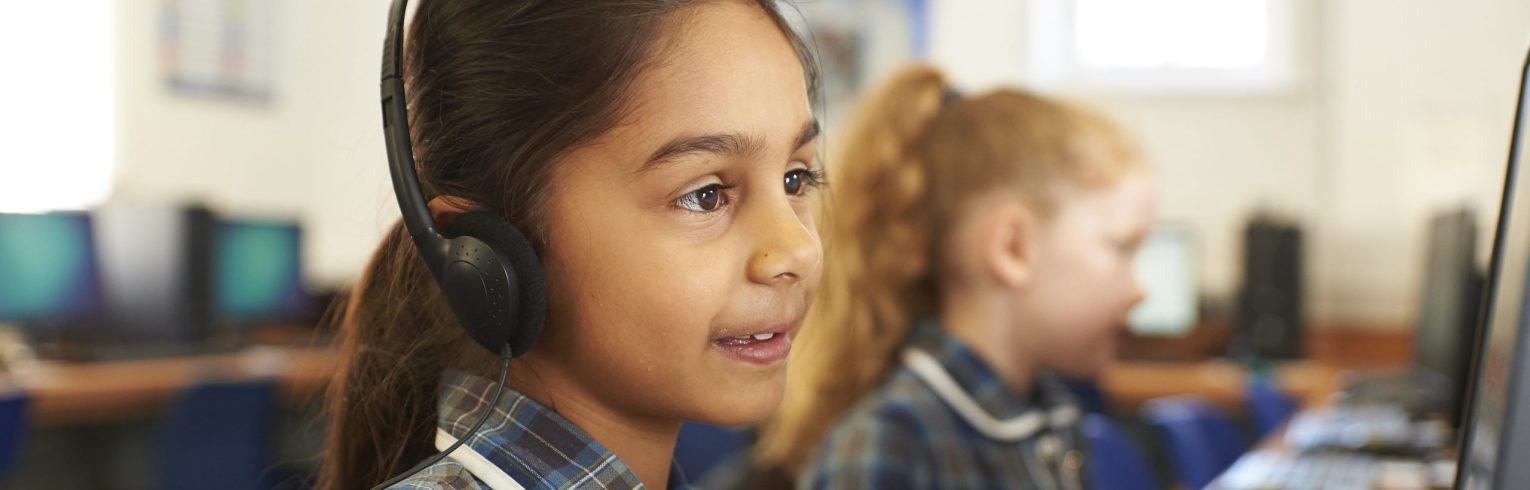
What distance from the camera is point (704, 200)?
62 cm

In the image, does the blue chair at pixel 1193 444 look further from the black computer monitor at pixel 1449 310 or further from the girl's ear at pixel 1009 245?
the girl's ear at pixel 1009 245

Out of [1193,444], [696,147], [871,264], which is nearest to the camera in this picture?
[696,147]

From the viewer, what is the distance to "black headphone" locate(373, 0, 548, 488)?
0.59 meters

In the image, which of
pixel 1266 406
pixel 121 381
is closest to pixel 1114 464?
pixel 1266 406

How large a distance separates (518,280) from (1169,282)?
163 inches

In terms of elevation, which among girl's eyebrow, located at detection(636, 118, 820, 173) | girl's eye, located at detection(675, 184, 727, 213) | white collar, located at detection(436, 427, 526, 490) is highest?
girl's eyebrow, located at detection(636, 118, 820, 173)

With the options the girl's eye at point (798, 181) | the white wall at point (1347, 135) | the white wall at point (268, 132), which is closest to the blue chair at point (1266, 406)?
the white wall at point (1347, 135)

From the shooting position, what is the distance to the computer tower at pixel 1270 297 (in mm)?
4297

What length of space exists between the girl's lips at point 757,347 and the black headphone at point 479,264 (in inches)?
3.5

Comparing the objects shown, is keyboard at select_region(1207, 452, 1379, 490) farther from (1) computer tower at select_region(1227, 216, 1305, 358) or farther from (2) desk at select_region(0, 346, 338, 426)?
(1) computer tower at select_region(1227, 216, 1305, 358)

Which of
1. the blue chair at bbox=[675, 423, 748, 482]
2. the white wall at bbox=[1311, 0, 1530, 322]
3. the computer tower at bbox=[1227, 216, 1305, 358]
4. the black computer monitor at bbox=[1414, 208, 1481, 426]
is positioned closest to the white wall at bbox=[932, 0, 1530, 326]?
the white wall at bbox=[1311, 0, 1530, 322]

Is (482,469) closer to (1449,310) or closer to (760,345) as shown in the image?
(760,345)

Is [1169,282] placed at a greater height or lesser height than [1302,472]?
lesser

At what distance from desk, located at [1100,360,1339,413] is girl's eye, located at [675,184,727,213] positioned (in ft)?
11.1
